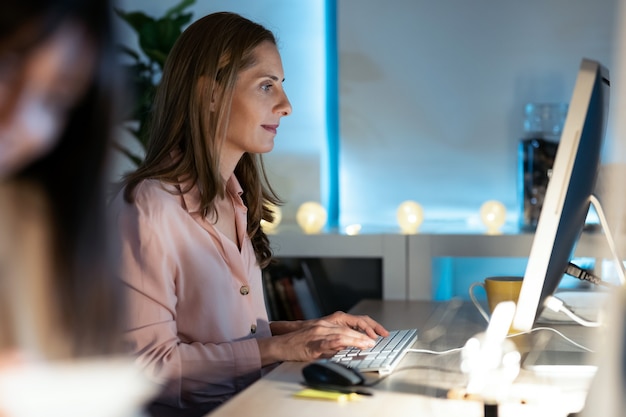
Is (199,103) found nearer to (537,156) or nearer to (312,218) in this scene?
(312,218)

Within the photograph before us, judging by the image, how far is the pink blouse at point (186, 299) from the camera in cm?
145

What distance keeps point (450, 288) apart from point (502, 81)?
69 centimetres

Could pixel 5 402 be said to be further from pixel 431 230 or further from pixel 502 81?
pixel 502 81

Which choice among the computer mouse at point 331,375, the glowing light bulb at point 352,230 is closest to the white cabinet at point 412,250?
the glowing light bulb at point 352,230

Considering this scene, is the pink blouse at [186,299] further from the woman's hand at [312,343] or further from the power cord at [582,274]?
the power cord at [582,274]

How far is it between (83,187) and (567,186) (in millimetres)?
801

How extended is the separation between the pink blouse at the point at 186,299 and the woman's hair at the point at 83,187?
0.90m

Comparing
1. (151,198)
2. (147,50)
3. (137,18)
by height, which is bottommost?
(151,198)

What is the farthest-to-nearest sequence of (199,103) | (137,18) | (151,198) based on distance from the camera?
(137,18) → (199,103) → (151,198)

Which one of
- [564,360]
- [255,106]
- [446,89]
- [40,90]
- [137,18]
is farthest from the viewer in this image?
[137,18]

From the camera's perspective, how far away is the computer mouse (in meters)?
1.19

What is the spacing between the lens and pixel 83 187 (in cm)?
50

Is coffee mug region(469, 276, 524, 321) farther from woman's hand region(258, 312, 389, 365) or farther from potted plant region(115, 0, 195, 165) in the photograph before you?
potted plant region(115, 0, 195, 165)

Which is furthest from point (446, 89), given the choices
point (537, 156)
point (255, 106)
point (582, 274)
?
point (582, 274)
